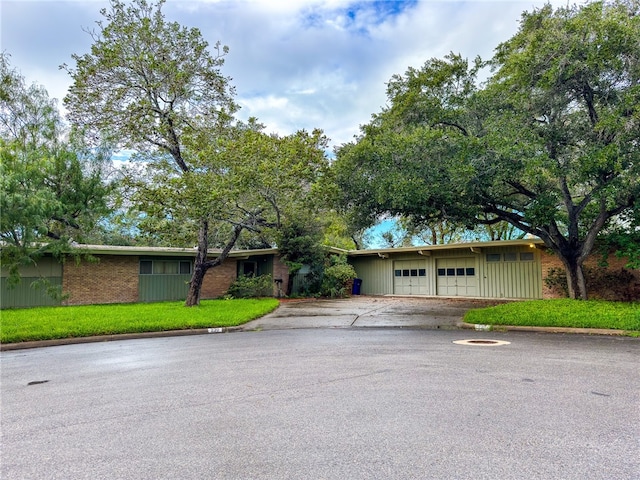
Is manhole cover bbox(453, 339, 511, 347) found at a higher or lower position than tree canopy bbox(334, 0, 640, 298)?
lower

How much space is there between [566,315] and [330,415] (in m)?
8.42

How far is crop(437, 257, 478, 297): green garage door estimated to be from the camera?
795 inches

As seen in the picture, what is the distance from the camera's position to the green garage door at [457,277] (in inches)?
795

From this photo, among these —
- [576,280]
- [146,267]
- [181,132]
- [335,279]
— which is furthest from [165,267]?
[576,280]

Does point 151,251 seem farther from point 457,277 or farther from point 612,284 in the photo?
point 612,284

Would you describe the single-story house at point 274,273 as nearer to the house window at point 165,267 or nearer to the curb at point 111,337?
the house window at point 165,267

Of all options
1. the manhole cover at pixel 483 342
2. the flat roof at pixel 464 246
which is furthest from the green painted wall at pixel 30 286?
the flat roof at pixel 464 246

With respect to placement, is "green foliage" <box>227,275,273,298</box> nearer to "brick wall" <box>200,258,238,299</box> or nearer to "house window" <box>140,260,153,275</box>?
"brick wall" <box>200,258,238,299</box>

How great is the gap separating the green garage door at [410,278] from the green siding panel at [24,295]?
54.4ft

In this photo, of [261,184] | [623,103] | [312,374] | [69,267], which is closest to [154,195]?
[261,184]

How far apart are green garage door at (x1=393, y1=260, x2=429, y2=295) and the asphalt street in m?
14.9

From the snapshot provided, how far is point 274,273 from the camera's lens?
2211 centimetres

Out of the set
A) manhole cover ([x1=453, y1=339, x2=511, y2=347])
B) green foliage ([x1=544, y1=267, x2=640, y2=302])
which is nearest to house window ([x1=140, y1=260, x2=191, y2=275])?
manhole cover ([x1=453, y1=339, x2=511, y2=347])

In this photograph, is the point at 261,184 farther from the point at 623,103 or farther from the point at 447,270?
the point at 447,270
